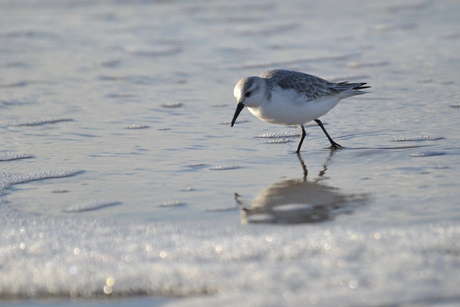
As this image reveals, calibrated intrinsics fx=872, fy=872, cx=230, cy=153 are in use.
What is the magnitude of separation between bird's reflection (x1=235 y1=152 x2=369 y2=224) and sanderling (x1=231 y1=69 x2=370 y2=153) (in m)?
0.84

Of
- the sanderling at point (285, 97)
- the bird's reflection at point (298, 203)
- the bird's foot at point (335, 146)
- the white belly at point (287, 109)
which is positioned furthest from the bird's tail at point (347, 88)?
the bird's reflection at point (298, 203)

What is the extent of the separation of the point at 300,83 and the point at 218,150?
0.82 meters

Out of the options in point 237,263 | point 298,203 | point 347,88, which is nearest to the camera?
point 237,263

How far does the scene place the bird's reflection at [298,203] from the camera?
5129 mm

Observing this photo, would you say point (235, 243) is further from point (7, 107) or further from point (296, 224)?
point (7, 107)

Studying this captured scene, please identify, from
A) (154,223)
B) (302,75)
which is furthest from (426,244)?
(302,75)

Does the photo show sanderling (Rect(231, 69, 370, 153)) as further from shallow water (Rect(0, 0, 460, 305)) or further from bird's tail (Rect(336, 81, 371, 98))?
shallow water (Rect(0, 0, 460, 305))

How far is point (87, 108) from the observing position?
843cm

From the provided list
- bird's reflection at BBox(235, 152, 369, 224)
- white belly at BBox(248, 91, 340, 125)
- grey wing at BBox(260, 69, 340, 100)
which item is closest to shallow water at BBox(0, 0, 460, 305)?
bird's reflection at BBox(235, 152, 369, 224)

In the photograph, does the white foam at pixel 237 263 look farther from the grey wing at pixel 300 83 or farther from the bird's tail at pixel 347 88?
the bird's tail at pixel 347 88

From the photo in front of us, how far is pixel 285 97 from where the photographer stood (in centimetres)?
664

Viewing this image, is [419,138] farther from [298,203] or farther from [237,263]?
[237,263]

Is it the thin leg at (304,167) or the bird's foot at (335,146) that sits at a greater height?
the thin leg at (304,167)

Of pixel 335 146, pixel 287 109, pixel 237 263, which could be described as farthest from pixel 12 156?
pixel 237 263
